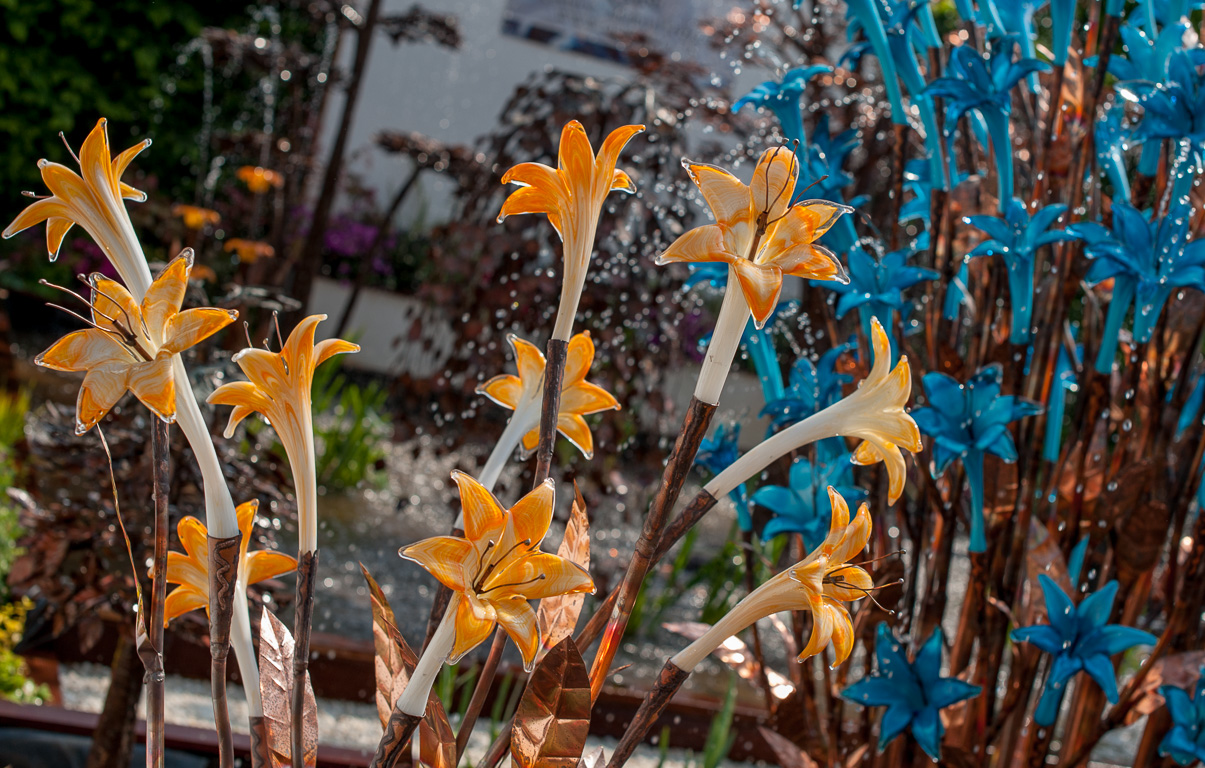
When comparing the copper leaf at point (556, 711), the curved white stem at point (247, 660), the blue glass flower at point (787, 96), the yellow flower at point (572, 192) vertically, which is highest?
the blue glass flower at point (787, 96)

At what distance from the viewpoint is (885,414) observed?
0.48 m

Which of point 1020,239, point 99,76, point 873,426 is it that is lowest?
point 873,426

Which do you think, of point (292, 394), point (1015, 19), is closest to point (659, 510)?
point (292, 394)

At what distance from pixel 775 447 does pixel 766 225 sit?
109mm

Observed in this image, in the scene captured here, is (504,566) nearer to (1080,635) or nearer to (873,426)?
(873,426)

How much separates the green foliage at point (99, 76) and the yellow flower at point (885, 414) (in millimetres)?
5851

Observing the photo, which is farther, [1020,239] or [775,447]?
[1020,239]

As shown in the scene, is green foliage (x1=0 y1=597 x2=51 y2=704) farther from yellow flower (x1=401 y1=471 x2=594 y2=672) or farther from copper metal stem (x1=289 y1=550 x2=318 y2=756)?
yellow flower (x1=401 y1=471 x2=594 y2=672)

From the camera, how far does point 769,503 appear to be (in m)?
0.83

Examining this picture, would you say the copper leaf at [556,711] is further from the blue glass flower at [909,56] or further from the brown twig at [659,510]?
the blue glass flower at [909,56]

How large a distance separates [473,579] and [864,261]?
0.50 metres

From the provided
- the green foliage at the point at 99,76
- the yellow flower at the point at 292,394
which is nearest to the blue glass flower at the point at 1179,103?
the yellow flower at the point at 292,394

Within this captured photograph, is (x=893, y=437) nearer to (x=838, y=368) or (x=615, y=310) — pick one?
(x=838, y=368)

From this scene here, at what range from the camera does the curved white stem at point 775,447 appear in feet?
1.52
